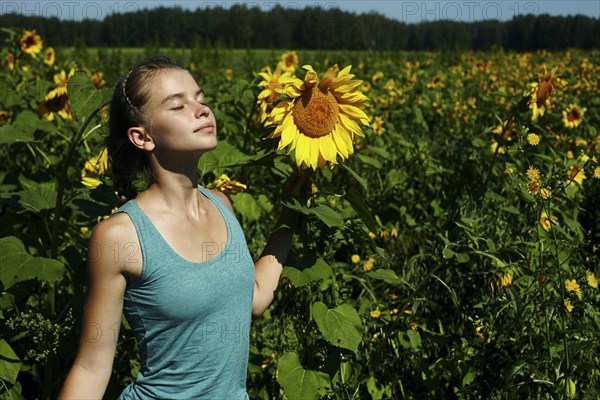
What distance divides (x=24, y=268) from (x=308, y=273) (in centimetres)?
89

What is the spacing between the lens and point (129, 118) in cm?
161

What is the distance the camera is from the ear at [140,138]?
5.18ft

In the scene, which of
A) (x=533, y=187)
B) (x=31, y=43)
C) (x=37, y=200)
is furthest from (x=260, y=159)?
(x=31, y=43)

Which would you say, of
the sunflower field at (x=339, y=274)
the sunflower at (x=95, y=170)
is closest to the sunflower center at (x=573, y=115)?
the sunflower field at (x=339, y=274)

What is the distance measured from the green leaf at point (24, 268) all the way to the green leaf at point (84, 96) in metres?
0.50

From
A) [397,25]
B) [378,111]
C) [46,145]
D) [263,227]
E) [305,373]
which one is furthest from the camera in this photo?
[397,25]

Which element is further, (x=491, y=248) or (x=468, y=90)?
(x=468, y=90)

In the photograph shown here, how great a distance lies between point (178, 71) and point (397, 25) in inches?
1870

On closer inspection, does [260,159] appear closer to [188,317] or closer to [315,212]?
[315,212]

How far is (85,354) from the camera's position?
150 cm

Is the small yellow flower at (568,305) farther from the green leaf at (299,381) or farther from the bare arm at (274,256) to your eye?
the bare arm at (274,256)

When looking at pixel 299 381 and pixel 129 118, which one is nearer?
pixel 129 118

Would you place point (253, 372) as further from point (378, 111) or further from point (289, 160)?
point (378, 111)

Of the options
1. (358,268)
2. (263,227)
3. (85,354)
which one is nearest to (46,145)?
(263,227)
